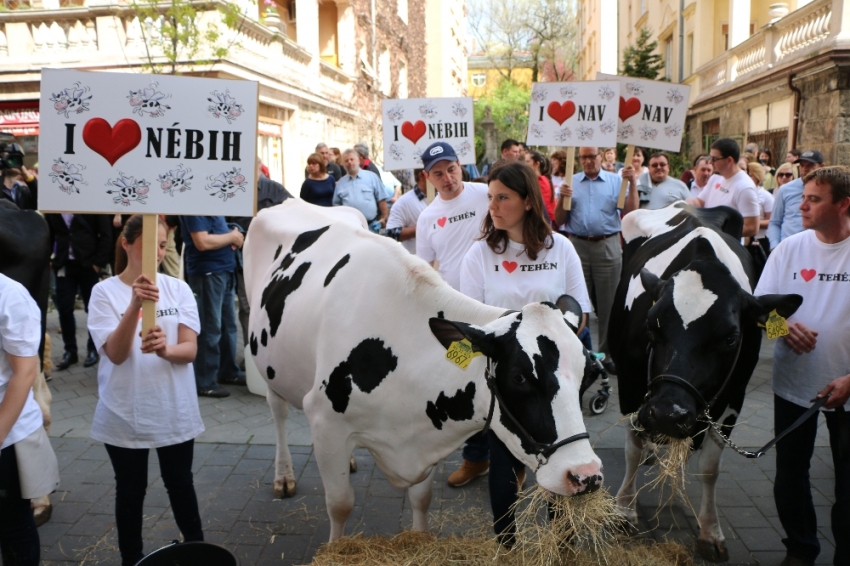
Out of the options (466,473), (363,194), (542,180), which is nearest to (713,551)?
(466,473)

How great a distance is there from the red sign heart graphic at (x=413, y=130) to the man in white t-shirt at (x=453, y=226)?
188cm

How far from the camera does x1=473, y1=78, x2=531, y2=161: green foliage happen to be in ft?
132

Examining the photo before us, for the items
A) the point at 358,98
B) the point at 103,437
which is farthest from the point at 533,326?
the point at 358,98

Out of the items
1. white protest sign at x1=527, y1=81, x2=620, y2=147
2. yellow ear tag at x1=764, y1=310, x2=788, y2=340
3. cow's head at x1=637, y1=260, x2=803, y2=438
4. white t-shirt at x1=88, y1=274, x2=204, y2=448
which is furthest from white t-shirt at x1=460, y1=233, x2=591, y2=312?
Result: white protest sign at x1=527, y1=81, x2=620, y2=147

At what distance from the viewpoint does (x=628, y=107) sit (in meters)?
6.09

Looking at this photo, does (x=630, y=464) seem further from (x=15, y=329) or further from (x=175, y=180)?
(x=15, y=329)

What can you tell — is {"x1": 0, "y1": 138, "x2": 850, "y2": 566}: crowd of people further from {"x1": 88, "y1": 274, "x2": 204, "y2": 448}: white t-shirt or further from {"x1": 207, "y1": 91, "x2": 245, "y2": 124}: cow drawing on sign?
{"x1": 207, "y1": 91, "x2": 245, "y2": 124}: cow drawing on sign

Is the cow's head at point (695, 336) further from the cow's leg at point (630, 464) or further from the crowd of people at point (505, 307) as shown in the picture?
the cow's leg at point (630, 464)

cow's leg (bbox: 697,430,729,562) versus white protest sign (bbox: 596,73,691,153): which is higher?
white protest sign (bbox: 596,73,691,153)

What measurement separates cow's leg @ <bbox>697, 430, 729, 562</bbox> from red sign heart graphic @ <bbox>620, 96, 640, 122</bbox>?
352 centimetres

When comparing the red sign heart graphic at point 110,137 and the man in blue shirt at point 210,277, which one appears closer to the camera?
the red sign heart graphic at point 110,137

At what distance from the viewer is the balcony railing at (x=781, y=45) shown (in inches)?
433

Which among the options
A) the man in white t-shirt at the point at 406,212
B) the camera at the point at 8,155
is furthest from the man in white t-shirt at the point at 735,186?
the camera at the point at 8,155

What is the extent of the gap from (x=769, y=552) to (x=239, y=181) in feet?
11.4
